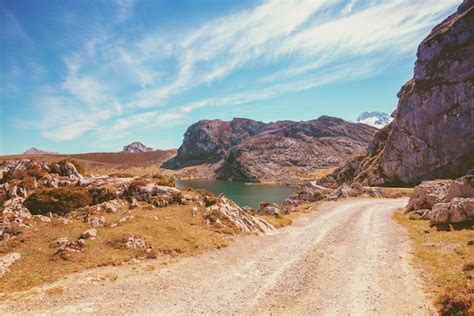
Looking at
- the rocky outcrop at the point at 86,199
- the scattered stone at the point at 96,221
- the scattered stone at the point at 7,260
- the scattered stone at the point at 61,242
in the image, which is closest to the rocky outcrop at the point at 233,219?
the rocky outcrop at the point at 86,199

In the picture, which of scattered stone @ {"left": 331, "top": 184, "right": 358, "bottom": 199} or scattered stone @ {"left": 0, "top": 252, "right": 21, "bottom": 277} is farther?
scattered stone @ {"left": 331, "top": 184, "right": 358, "bottom": 199}

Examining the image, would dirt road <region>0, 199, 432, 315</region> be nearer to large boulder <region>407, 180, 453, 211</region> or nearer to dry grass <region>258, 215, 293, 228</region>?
dry grass <region>258, 215, 293, 228</region>

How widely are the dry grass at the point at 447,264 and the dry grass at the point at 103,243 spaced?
15.1 metres

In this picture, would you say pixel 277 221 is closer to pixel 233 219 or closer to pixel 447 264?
pixel 233 219

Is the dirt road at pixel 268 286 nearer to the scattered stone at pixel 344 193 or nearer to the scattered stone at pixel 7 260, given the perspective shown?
the scattered stone at pixel 7 260

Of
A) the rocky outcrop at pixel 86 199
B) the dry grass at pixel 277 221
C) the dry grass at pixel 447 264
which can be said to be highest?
the rocky outcrop at pixel 86 199

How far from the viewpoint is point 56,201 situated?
33.2 meters

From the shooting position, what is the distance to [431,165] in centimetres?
10288

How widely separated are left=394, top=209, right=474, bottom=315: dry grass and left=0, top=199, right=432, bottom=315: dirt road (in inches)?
32.8

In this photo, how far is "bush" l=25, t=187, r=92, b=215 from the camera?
1284 inches

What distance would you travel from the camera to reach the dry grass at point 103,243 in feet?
63.6

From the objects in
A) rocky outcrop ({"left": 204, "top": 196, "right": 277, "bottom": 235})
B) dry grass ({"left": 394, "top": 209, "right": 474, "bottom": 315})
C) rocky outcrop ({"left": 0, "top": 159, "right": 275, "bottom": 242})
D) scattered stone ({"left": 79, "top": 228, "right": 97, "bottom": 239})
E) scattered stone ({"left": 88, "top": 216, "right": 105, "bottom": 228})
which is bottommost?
dry grass ({"left": 394, "top": 209, "right": 474, "bottom": 315})

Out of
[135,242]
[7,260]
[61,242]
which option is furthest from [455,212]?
[7,260]

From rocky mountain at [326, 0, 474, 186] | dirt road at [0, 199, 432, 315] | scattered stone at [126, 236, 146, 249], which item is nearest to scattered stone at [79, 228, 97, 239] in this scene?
scattered stone at [126, 236, 146, 249]
